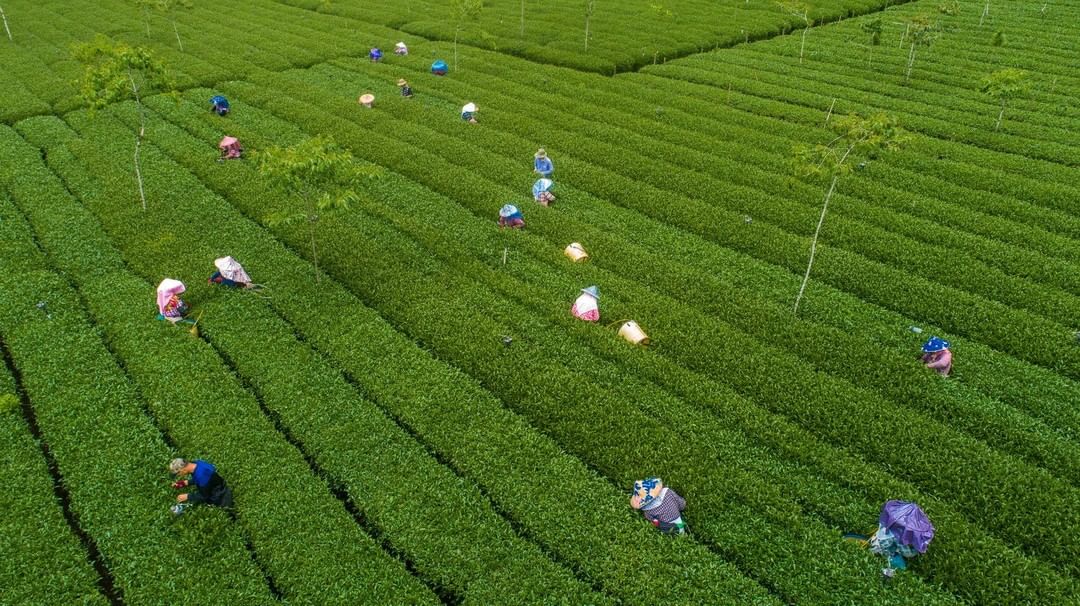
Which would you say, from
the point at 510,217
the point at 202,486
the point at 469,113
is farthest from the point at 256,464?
the point at 469,113

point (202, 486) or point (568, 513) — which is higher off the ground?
point (202, 486)

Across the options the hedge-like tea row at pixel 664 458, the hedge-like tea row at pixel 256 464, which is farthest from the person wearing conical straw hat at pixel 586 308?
the hedge-like tea row at pixel 256 464

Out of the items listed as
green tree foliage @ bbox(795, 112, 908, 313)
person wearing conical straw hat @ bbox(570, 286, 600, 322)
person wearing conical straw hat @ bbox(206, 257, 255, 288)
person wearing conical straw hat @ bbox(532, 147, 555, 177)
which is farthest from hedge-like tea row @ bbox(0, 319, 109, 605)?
person wearing conical straw hat @ bbox(532, 147, 555, 177)

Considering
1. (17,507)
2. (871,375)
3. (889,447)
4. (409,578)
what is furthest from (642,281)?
(17,507)

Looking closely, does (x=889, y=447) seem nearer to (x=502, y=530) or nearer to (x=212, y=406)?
(x=502, y=530)

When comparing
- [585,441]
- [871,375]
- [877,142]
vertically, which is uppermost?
[877,142]

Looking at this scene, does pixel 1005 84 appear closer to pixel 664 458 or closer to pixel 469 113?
pixel 469 113
